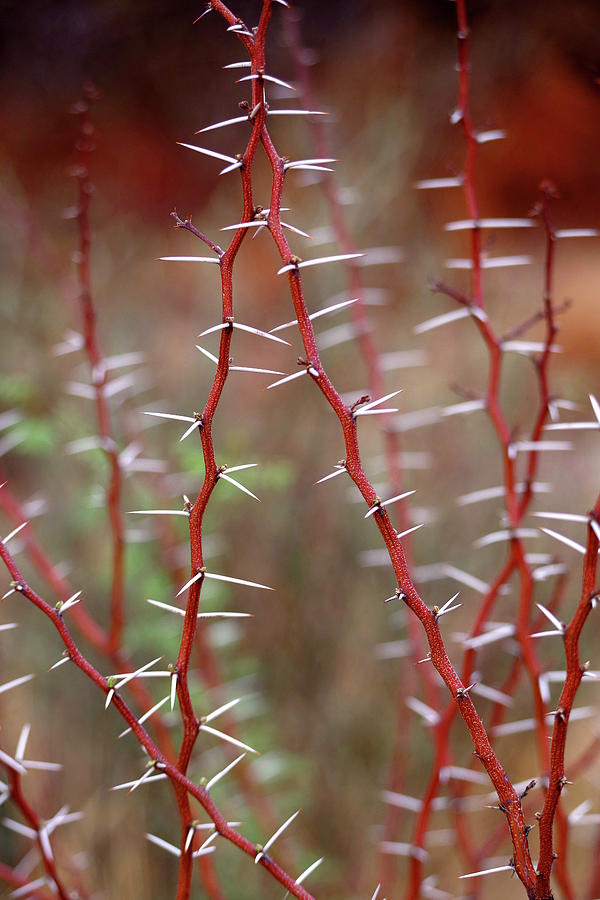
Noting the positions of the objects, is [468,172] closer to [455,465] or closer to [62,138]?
[455,465]

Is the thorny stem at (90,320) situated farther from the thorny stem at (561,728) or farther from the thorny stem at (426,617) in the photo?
the thorny stem at (561,728)

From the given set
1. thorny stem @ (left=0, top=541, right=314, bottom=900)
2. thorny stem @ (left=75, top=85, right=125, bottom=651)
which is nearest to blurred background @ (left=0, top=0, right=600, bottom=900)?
thorny stem @ (left=75, top=85, right=125, bottom=651)

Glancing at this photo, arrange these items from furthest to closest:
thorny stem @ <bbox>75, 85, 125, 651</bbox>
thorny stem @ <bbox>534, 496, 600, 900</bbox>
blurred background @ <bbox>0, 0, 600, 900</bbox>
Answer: blurred background @ <bbox>0, 0, 600, 900</bbox>, thorny stem @ <bbox>75, 85, 125, 651</bbox>, thorny stem @ <bbox>534, 496, 600, 900</bbox>

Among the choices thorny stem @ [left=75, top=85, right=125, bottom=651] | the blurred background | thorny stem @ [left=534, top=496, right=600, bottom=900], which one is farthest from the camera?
the blurred background

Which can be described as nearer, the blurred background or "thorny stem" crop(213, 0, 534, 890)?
"thorny stem" crop(213, 0, 534, 890)

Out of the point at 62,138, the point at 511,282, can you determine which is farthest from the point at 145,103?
the point at 511,282

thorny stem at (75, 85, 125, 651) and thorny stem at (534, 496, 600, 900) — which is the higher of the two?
thorny stem at (75, 85, 125, 651)

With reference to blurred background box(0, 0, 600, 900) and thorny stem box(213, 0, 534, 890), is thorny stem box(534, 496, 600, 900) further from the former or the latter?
blurred background box(0, 0, 600, 900)

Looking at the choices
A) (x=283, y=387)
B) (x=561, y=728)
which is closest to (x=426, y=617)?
(x=561, y=728)

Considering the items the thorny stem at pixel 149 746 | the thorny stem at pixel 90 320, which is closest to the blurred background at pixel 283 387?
the thorny stem at pixel 90 320
